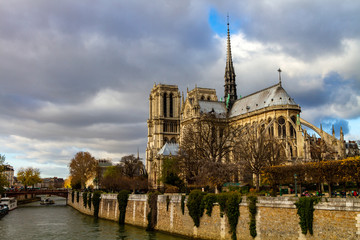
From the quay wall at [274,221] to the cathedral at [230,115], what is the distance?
73.6 feet

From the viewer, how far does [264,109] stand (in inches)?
2442

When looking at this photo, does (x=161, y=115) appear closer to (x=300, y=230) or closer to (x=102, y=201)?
(x=102, y=201)

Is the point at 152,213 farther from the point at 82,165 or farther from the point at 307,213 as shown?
the point at 82,165

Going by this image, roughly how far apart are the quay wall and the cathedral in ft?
73.6

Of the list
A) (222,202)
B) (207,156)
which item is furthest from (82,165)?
(222,202)

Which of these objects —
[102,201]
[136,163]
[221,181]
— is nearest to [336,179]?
[221,181]

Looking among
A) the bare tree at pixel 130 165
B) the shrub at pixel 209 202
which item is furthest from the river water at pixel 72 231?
the bare tree at pixel 130 165

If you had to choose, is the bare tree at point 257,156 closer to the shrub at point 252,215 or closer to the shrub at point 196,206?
the shrub at point 196,206

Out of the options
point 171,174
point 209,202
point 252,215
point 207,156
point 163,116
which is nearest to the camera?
point 252,215

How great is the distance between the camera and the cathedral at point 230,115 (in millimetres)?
55469

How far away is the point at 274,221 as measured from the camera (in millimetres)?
22219

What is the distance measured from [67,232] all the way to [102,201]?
1181 centimetres

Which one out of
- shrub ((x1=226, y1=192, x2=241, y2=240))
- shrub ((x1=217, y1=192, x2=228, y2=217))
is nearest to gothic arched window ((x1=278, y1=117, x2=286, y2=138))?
shrub ((x1=217, y1=192, x2=228, y2=217))

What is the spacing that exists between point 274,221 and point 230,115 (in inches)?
2089
